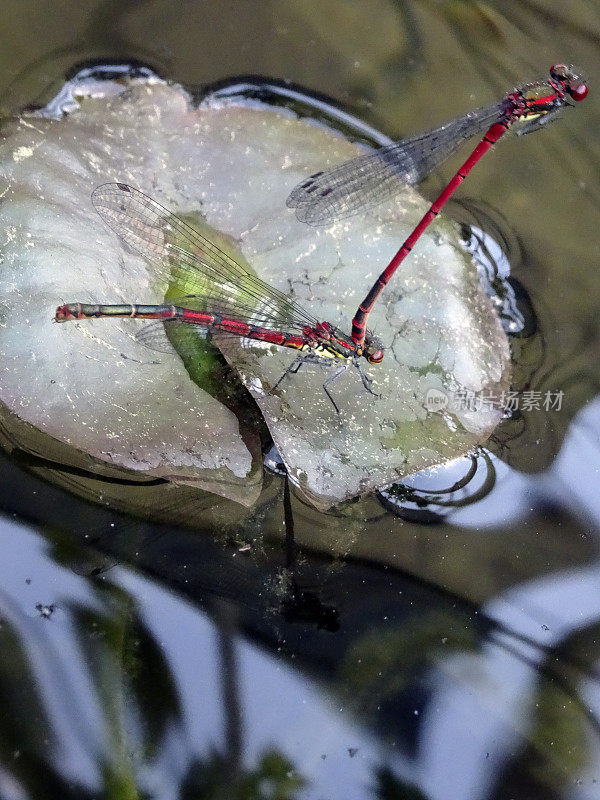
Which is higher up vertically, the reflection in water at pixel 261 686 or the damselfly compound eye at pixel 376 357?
the damselfly compound eye at pixel 376 357

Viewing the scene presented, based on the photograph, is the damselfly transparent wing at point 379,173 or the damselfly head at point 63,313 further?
the damselfly transparent wing at point 379,173

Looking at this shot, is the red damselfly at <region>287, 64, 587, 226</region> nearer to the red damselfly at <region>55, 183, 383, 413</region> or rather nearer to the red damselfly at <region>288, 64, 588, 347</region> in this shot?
the red damselfly at <region>288, 64, 588, 347</region>

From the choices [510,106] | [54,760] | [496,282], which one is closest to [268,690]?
[54,760]

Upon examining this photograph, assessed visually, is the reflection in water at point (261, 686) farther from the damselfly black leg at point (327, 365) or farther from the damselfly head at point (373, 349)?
the damselfly head at point (373, 349)

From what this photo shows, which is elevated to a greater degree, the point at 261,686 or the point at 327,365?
the point at 327,365

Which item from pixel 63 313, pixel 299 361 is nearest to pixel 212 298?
pixel 299 361

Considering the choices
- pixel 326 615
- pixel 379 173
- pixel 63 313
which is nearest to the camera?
pixel 63 313

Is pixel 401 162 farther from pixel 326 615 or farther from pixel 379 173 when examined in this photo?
pixel 326 615

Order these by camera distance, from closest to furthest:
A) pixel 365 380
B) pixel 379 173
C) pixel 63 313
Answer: pixel 63 313, pixel 365 380, pixel 379 173

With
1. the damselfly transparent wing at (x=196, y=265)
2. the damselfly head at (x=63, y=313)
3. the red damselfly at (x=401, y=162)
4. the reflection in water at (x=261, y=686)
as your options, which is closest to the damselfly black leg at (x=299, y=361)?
the damselfly transparent wing at (x=196, y=265)
